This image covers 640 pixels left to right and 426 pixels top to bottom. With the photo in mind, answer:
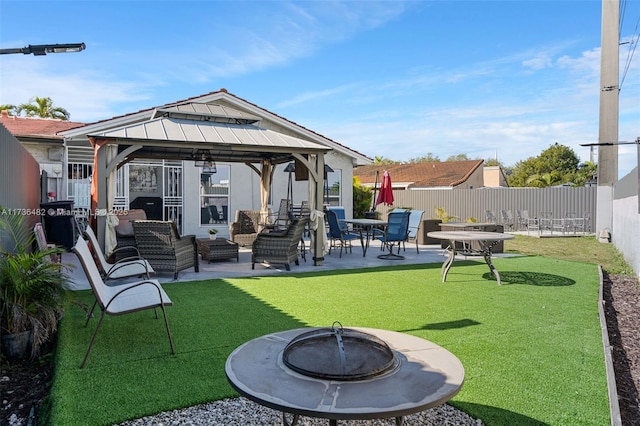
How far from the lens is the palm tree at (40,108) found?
82.6 feet

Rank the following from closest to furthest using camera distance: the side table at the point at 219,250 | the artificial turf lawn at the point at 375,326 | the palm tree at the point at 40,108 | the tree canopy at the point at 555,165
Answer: the artificial turf lawn at the point at 375,326, the side table at the point at 219,250, the palm tree at the point at 40,108, the tree canopy at the point at 555,165

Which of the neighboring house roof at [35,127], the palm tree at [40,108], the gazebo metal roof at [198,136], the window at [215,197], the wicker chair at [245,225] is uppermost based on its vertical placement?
the palm tree at [40,108]

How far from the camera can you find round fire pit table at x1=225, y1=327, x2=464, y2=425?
1750 mm

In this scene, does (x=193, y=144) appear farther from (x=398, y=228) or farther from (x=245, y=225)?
(x=398, y=228)

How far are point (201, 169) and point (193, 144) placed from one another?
6.18 m

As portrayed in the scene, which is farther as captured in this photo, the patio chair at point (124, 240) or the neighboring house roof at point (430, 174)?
the neighboring house roof at point (430, 174)

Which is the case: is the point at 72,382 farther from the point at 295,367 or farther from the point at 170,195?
the point at 170,195

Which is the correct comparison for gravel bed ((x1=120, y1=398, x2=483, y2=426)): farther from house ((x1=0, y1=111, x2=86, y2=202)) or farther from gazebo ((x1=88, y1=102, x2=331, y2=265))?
house ((x1=0, y1=111, x2=86, y2=202))

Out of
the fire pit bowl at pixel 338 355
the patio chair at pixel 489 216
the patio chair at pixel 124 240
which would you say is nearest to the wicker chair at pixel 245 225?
the patio chair at pixel 124 240

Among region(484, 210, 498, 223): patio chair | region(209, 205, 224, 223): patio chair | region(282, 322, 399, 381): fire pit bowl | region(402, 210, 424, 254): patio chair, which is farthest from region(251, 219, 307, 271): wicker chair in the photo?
region(484, 210, 498, 223): patio chair

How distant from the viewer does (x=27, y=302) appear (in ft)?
13.6

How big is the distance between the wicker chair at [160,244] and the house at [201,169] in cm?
262

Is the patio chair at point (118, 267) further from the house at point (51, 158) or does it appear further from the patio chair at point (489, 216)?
the patio chair at point (489, 216)

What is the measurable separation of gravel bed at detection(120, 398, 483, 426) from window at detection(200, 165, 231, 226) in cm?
1190
